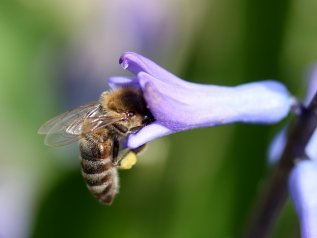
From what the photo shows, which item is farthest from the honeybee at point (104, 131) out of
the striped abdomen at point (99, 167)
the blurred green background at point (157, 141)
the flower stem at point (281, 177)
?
the blurred green background at point (157, 141)

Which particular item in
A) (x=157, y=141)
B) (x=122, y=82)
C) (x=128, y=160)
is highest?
(x=122, y=82)

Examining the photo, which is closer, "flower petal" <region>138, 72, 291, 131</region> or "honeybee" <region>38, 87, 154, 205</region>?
"flower petal" <region>138, 72, 291, 131</region>

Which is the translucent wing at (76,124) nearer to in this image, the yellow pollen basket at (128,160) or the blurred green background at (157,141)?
the yellow pollen basket at (128,160)

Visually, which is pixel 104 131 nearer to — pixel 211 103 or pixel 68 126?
pixel 68 126

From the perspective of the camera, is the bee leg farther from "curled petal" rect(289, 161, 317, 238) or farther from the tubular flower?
"curled petal" rect(289, 161, 317, 238)

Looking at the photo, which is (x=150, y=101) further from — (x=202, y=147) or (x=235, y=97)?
(x=202, y=147)

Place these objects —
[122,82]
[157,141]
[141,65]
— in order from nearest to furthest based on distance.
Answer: [141,65], [122,82], [157,141]

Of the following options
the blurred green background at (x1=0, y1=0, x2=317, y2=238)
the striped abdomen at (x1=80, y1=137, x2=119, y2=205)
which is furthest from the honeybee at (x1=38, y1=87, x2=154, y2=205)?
the blurred green background at (x1=0, y1=0, x2=317, y2=238)

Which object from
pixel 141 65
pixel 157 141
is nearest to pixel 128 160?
pixel 141 65
